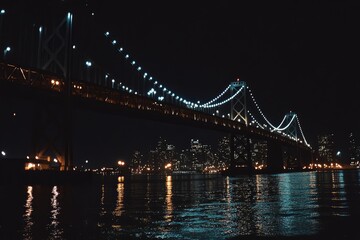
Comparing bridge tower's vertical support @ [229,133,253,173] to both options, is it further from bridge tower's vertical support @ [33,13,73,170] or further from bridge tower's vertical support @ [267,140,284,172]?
bridge tower's vertical support @ [33,13,73,170]

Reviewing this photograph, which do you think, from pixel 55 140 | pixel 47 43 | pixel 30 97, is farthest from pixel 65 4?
pixel 55 140

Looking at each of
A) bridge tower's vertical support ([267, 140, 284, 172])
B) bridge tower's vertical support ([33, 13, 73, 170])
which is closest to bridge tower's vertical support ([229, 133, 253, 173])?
bridge tower's vertical support ([267, 140, 284, 172])

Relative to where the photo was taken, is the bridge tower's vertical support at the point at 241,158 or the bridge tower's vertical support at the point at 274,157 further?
the bridge tower's vertical support at the point at 274,157

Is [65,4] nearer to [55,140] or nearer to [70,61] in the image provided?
[70,61]

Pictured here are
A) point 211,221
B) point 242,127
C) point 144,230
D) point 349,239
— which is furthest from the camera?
point 242,127

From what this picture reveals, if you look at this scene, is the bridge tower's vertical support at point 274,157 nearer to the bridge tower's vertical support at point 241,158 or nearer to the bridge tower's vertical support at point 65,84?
the bridge tower's vertical support at point 241,158

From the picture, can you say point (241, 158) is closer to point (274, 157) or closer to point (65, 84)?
point (274, 157)

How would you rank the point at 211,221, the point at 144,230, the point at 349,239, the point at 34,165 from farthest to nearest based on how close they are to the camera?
1. the point at 34,165
2. the point at 211,221
3. the point at 144,230
4. the point at 349,239

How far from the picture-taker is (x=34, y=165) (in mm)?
35531

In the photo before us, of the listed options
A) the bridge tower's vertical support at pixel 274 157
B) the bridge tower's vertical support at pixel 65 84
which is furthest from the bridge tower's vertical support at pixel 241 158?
the bridge tower's vertical support at pixel 65 84

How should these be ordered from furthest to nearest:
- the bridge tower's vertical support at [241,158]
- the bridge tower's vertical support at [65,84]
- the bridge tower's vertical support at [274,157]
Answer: the bridge tower's vertical support at [274,157]
the bridge tower's vertical support at [241,158]
the bridge tower's vertical support at [65,84]

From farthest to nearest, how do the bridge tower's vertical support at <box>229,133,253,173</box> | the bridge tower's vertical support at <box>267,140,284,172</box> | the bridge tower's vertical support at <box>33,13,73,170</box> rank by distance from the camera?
the bridge tower's vertical support at <box>267,140,284,172</box> → the bridge tower's vertical support at <box>229,133,253,173</box> → the bridge tower's vertical support at <box>33,13,73,170</box>

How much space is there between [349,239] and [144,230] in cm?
385

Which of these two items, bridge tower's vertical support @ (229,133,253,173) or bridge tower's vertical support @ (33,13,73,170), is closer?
bridge tower's vertical support @ (33,13,73,170)
